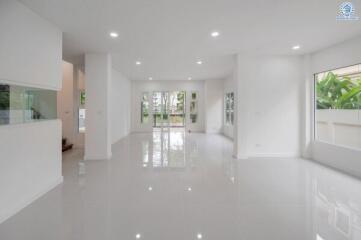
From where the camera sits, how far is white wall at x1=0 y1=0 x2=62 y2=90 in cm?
297

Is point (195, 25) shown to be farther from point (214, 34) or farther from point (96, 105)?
point (96, 105)

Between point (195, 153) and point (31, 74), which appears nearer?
point (31, 74)

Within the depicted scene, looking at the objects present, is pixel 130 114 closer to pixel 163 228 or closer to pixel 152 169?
pixel 152 169

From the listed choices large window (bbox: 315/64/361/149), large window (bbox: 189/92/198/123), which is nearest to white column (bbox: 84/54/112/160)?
large window (bbox: 315/64/361/149)

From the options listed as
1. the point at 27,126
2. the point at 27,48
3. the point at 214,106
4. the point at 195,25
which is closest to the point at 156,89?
the point at 214,106

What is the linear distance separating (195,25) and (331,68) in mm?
4014

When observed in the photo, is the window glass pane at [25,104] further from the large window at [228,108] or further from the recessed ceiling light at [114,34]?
the large window at [228,108]

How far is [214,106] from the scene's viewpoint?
12.4 m

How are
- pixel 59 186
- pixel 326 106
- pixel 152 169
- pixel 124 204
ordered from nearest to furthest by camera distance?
1. pixel 124 204
2. pixel 59 186
3. pixel 152 169
4. pixel 326 106

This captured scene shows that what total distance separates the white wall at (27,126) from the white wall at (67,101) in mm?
3947

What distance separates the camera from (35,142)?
11.8ft

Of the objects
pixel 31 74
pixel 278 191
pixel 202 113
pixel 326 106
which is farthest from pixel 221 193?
pixel 202 113

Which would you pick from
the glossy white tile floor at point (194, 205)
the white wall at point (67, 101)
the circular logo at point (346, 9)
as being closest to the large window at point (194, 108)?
the white wall at point (67, 101)

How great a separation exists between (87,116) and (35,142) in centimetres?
267
